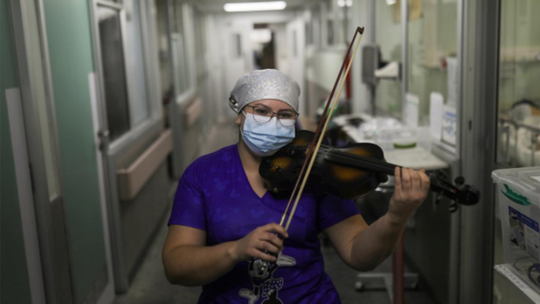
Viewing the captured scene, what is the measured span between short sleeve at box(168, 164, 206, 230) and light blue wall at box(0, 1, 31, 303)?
60cm

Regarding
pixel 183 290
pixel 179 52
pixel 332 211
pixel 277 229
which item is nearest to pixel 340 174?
pixel 332 211

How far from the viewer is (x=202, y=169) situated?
1.58m

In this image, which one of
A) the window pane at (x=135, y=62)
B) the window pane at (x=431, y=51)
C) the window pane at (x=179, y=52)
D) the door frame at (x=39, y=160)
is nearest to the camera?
the door frame at (x=39, y=160)

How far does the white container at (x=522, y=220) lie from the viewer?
50.8 inches

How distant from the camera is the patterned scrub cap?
1.50m

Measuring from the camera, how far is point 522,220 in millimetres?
1345

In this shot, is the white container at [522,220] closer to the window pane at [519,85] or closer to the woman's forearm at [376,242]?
the woman's forearm at [376,242]

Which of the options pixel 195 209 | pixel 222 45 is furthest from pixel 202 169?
pixel 222 45

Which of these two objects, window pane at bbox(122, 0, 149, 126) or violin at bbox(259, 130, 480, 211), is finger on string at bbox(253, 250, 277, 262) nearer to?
violin at bbox(259, 130, 480, 211)

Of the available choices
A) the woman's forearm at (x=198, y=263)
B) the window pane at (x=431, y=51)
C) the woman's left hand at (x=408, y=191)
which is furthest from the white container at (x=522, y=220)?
the window pane at (x=431, y=51)

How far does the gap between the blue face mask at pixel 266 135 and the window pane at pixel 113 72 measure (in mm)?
1815

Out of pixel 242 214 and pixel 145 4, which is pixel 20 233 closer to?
pixel 242 214

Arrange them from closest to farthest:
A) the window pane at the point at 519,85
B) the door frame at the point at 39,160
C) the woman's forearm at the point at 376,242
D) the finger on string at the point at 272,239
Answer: the finger on string at the point at 272,239
the woman's forearm at the point at 376,242
the door frame at the point at 39,160
the window pane at the point at 519,85

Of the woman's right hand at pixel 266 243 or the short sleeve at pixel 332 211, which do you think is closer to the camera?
the woman's right hand at pixel 266 243
